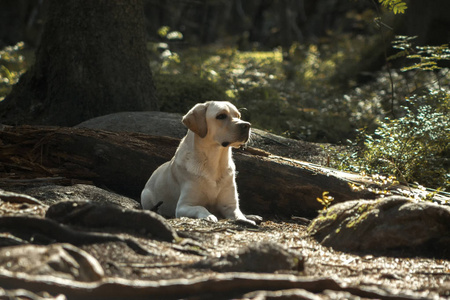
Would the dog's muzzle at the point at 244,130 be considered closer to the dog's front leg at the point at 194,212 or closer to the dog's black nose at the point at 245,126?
the dog's black nose at the point at 245,126

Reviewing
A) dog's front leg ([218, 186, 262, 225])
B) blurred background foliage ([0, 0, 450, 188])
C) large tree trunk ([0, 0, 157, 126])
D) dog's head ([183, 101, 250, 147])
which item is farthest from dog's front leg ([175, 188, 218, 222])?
large tree trunk ([0, 0, 157, 126])

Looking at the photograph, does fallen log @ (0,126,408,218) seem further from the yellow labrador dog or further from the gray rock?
the gray rock

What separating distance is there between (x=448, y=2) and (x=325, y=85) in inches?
173

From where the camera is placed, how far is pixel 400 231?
517cm

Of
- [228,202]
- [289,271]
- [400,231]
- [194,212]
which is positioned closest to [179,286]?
[289,271]

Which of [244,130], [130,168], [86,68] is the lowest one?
[130,168]

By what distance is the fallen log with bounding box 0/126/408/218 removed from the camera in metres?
7.50

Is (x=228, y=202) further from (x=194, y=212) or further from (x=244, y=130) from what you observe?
(x=244, y=130)

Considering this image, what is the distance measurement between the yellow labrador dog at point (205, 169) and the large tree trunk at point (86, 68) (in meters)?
3.20

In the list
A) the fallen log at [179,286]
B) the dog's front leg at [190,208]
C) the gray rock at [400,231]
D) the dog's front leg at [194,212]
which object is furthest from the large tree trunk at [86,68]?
the fallen log at [179,286]

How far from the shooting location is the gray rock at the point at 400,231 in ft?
17.0

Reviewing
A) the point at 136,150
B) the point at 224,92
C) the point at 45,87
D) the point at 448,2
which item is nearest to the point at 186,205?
the point at 136,150

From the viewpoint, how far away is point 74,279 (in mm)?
3684

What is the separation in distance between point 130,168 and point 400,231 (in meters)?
3.88
